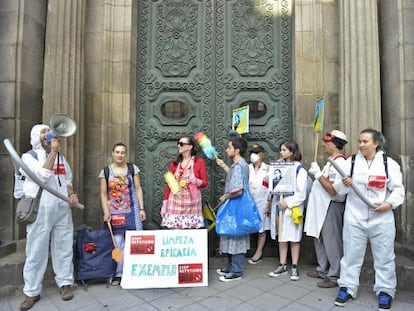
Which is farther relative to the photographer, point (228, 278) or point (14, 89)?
point (14, 89)

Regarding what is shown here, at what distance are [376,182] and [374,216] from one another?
0.39 m

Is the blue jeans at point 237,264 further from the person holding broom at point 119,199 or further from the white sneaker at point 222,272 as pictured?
the person holding broom at point 119,199

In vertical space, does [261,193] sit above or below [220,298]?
above

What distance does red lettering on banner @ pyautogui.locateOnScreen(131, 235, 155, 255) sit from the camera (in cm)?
382

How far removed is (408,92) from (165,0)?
4322mm

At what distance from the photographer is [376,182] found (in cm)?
337

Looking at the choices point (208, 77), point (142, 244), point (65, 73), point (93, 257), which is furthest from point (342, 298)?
point (65, 73)

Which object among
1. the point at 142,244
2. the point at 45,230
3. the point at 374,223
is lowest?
the point at 142,244

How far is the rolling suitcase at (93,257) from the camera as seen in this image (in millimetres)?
3965

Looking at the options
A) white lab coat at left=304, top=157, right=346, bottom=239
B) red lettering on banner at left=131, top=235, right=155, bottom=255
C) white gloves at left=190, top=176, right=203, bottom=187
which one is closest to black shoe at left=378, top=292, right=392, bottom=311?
white lab coat at left=304, top=157, right=346, bottom=239

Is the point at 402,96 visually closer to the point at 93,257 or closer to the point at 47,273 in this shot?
the point at 93,257

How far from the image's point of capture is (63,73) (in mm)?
4660

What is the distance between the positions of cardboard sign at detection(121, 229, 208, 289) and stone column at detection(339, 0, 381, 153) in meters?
2.74

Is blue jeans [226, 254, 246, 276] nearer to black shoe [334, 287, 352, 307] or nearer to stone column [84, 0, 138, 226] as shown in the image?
black shoe [334, 287, 352, 307]
